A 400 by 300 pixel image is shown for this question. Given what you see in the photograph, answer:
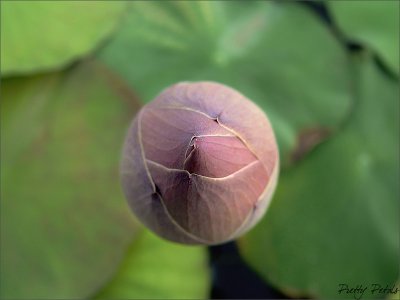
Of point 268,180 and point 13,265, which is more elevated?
point 268,180

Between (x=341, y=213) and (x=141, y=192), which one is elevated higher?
(x=141, y=192)

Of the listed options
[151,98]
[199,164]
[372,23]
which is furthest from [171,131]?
[372,23]

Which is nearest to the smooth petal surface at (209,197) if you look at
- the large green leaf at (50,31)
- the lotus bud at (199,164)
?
the lotus bud at (199,164)

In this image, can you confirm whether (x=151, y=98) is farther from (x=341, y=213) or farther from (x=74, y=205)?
(x=341, y=213)

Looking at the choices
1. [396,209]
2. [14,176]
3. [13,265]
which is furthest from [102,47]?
[396,209]

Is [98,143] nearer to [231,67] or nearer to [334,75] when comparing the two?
[231,67]

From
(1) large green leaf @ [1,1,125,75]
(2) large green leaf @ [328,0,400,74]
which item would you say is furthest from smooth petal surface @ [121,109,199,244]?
(2) large green leaf @ [328,0,400,74]
